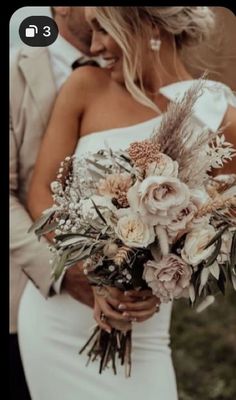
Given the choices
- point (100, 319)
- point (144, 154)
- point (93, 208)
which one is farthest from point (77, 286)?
point (144, 154)

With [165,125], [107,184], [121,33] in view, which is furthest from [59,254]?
[121,33]

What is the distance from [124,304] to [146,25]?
19.7 inches

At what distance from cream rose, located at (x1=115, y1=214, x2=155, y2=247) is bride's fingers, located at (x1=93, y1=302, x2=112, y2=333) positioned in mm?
240

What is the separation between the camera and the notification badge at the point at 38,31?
184 centimetres

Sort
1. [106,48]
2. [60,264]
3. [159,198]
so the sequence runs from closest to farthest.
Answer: [159,198], [60,264], [106,48]

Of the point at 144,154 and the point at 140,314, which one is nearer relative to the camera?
the point at 144,154

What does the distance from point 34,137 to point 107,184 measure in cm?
24

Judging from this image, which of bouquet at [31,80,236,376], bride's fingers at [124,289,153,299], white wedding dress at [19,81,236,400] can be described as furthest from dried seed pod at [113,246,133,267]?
white wedding dress at [19,81,236,400]

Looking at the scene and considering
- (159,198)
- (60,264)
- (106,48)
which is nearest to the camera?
(159,198)

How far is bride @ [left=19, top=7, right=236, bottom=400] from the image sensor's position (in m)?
1.85

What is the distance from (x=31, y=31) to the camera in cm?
185

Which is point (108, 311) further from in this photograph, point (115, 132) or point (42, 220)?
point (115, 132)

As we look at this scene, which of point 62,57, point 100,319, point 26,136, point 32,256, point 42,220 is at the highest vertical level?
point 62,57

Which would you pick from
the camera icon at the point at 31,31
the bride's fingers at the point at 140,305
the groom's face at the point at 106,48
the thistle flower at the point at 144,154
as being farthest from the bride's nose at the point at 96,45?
the bride's fingers at the point at 140,305
